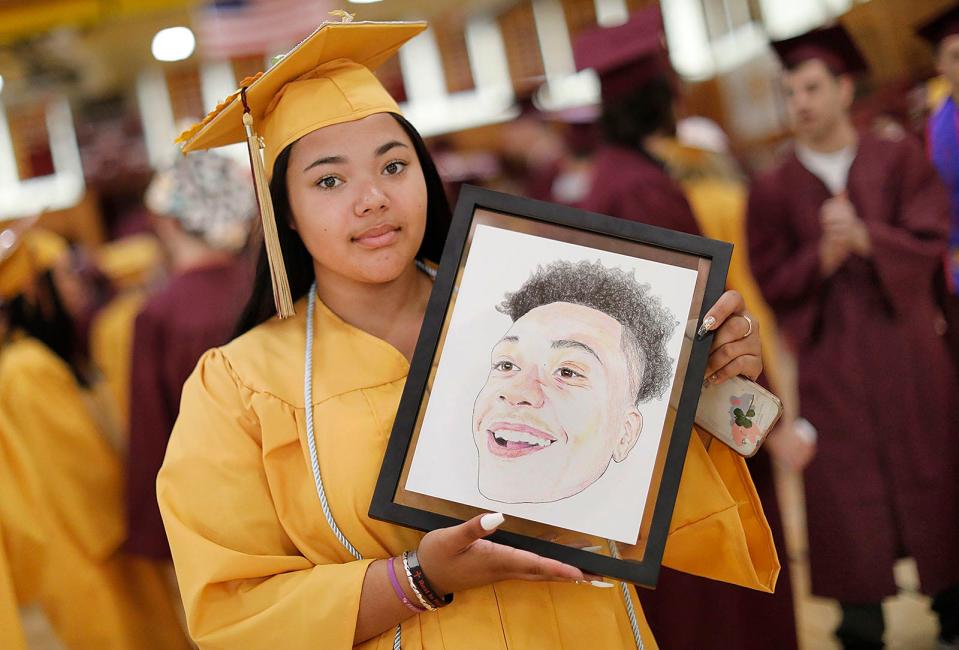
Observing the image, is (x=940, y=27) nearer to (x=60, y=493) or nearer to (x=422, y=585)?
(x=422, y=585)

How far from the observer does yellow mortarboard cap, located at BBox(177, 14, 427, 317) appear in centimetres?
156

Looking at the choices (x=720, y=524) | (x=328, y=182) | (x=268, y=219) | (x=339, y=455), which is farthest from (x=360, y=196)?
(x=720, y=524)

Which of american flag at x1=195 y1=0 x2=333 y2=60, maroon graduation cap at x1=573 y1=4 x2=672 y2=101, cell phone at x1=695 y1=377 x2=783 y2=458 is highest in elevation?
american flag at x1=195 y1=0 x2=333 y2=60

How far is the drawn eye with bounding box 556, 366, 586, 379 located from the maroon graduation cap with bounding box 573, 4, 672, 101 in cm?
192

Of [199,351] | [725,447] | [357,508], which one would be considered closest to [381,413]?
[357,508]

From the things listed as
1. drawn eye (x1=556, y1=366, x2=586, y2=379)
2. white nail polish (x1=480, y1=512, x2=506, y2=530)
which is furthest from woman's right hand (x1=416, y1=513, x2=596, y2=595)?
drawn eye (x1=556, y1=366, x2=586, y2=379)

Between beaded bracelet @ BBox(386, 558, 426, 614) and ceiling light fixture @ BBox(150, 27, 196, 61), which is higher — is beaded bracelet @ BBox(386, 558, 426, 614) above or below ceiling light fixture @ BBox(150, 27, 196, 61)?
below

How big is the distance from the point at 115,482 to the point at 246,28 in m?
6.44

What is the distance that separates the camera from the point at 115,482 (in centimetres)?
328

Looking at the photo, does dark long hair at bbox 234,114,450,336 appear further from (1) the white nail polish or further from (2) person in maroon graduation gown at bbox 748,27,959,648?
(2) person in maroon graduation gown at bbox 748,27,959,648

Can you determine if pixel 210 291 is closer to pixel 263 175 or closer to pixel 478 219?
pixel 263 175

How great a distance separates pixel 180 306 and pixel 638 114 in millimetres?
1850

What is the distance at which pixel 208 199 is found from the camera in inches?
155

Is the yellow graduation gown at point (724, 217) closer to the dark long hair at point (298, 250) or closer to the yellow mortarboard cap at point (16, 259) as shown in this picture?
the dark long hair at point (298, 250)
